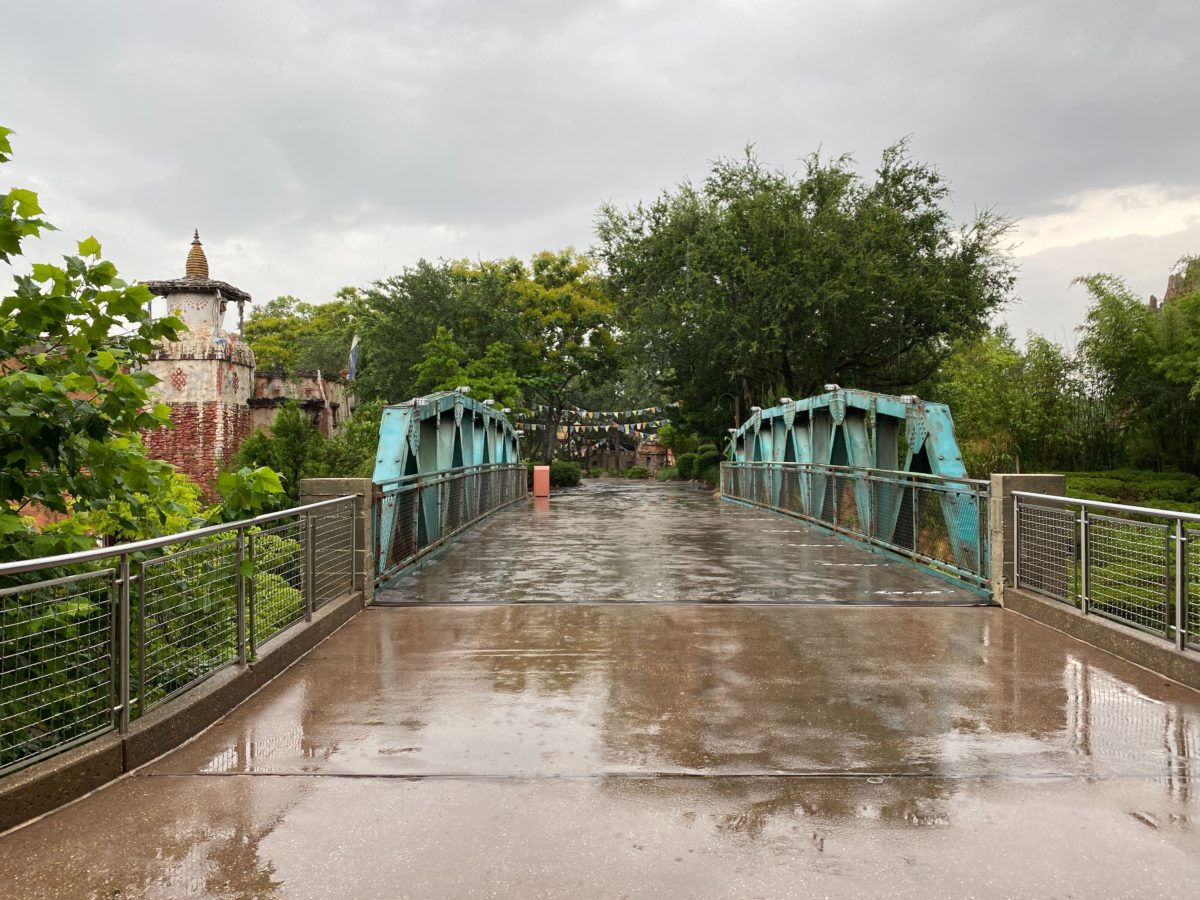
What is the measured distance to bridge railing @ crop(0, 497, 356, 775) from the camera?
156 inches

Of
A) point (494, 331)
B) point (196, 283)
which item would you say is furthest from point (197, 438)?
point (494, 331)

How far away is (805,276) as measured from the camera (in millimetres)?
29344

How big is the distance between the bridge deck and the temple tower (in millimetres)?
30065

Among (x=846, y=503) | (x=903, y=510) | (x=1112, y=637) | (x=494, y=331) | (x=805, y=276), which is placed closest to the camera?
(x=1112, y=637)

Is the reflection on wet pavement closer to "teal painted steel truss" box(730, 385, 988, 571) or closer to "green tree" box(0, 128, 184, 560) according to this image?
"teal painted steel truss" box(730, 385, 988, 571)

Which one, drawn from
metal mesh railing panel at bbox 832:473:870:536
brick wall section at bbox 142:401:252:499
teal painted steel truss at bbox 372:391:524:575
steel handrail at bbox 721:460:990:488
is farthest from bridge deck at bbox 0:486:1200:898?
brick wall section at bbox 142:401:252:499

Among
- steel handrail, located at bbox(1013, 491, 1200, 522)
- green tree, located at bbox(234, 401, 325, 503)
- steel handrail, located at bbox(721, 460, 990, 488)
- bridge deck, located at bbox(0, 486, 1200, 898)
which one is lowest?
bridge deck, located at bbox(0, 486, 1200, 898)

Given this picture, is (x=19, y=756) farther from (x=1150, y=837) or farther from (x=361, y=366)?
(x=361, y=366)

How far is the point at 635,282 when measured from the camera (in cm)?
3391

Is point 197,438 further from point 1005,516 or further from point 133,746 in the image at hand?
point 133,746

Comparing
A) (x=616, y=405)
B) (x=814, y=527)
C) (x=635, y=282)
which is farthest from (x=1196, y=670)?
(x=616, y=405)

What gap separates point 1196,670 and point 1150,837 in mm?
2490

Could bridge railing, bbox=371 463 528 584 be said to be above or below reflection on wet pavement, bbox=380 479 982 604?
above

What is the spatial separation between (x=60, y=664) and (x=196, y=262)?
119 feet
